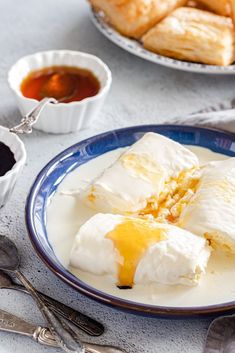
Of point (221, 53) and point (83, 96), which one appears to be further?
point (221, 53)

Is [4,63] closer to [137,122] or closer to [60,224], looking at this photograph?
[137,122]

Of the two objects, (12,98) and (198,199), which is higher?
(198,199)

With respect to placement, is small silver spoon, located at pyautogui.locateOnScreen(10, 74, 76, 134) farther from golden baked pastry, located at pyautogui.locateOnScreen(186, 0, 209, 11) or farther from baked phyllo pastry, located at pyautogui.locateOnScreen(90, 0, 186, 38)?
golden baked pastry, located at pyautogui.locateOnScreen(186, 0, 209, 11)

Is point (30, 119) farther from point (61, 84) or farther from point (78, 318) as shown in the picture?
point (78, 318)

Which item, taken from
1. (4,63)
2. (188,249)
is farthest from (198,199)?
(4,63)

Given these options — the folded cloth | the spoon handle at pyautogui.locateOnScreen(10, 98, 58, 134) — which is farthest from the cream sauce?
the folded cloth

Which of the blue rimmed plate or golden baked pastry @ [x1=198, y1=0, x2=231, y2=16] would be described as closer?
the blue rimmed plate

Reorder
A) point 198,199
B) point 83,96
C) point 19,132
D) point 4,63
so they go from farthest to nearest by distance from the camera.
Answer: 1. point 4,63
2. point 83,96
3. point 19,132
4. point 198,199

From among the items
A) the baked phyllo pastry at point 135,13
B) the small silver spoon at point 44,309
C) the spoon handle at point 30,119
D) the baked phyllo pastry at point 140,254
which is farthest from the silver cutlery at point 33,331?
the baked phyllo pastry at point 135,13
